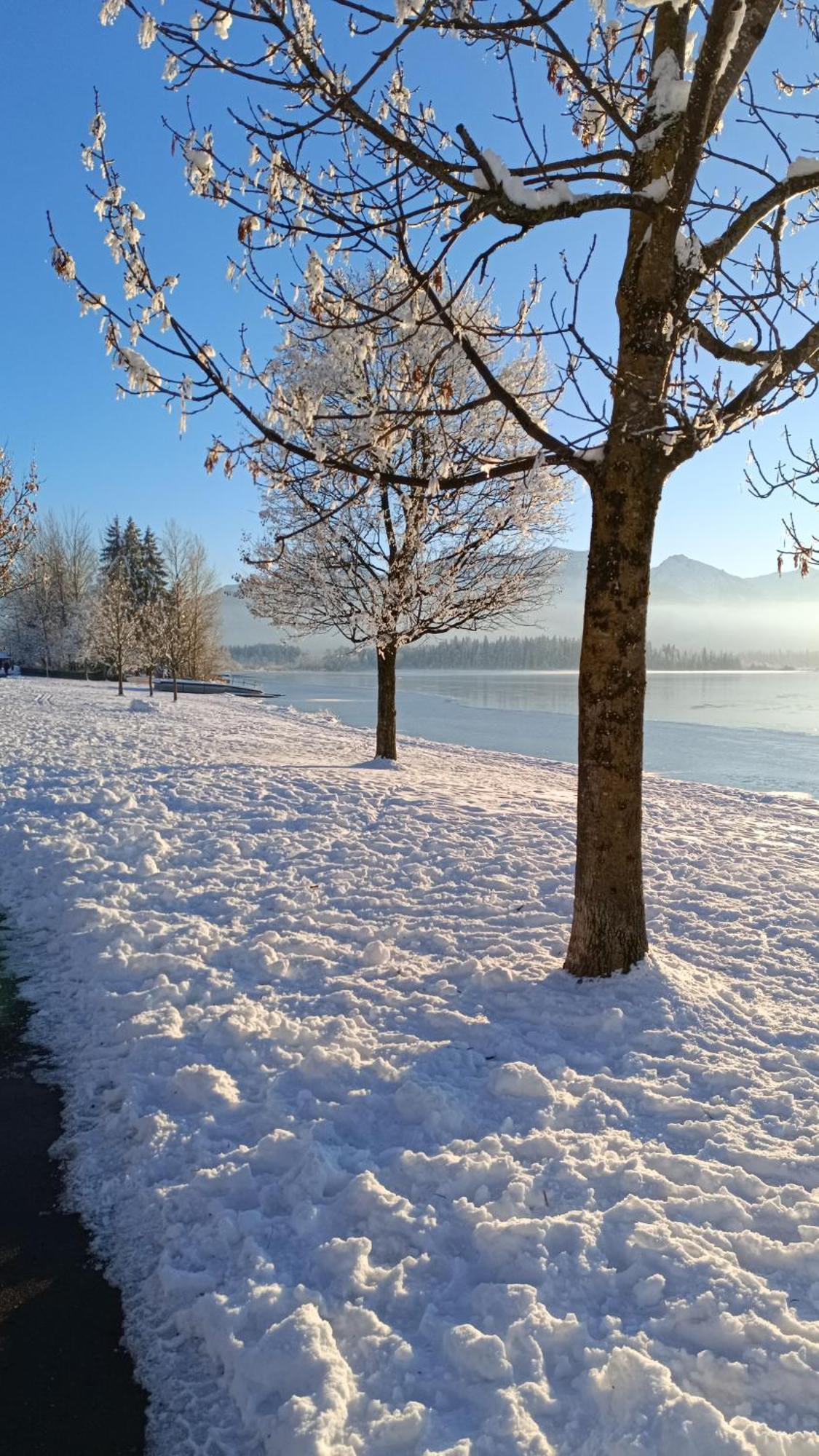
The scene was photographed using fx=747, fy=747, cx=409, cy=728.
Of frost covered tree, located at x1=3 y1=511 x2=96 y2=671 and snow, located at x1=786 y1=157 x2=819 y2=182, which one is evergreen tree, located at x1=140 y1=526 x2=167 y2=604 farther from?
snow, located at x1=786 y1=157 x2=819 y2=182

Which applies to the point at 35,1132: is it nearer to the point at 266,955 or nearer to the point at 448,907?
the point at 266,955

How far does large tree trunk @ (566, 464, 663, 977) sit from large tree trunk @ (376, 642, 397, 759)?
8.86m

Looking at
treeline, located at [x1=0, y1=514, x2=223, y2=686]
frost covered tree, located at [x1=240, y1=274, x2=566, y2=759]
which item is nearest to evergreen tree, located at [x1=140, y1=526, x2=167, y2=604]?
treeline, located at [x1=0, y1=514, x2=223, y2=686]

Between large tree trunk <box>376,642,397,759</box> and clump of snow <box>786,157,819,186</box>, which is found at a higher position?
clump of snow <box>786,157,819,186</box>

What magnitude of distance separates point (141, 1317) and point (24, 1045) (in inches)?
90.8

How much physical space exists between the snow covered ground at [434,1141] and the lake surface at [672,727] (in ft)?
38.4

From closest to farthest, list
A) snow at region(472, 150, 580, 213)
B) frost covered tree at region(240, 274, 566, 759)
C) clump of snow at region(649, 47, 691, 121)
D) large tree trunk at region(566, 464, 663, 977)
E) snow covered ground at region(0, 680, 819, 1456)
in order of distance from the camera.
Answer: snow covered ground at region(0, 680, 819, 1456) < snow at region(472, 150, 580, 213) < clump of snow at region(649, 47, 691, 121) < large tree trunk at region(566, 464, 663, 977) < frost covered tree at region(240, 274, 566, 759)

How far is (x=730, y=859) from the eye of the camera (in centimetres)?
778

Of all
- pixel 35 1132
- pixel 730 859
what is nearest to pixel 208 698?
pixel 730 859

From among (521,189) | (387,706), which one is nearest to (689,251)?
(521,189)

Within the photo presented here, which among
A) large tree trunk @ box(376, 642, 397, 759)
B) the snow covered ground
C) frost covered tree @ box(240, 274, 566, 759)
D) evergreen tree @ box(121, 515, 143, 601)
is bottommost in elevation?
the snow covered ground

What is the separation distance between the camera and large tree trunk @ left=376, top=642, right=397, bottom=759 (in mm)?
13609

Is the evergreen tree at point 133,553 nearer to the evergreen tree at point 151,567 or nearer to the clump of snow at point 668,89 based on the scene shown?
the evergreen tree at point 151,567

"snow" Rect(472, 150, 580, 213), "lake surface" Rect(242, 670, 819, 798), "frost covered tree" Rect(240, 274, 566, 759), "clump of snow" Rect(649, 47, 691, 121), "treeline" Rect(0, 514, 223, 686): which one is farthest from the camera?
"treeline" Rect(0, 514, 223, 686)
